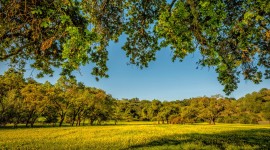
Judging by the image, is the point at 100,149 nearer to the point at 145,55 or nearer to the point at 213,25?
the point at 145,55

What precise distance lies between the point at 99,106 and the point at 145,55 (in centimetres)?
7599

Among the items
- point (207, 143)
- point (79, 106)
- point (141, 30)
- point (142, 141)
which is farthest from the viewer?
point (79, 106)

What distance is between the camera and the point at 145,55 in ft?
46.8

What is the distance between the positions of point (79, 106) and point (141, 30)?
76.8 m

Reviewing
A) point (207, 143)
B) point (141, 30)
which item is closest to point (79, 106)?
point (207, 143)

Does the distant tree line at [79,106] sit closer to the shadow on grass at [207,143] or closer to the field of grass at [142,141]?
the field of grass at [142,141]

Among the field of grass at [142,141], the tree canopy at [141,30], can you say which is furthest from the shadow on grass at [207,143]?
the tree canopy at [141,30]

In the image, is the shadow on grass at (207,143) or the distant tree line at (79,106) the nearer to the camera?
the shadow on grass at (207,143)

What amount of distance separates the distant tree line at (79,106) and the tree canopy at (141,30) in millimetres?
29331

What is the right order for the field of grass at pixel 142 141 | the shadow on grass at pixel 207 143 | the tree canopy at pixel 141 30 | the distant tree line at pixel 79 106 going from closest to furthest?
the tree canopy at pixel 141 30
the shadow on grass at pixel 207 143
the field of grass at pixel 142 141
the distant tree line at pixel 79 106

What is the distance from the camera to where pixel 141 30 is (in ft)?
43.3

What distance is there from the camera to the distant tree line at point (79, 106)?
72.9 metres

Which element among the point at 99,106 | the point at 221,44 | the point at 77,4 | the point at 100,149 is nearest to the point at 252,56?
the point at 221,44

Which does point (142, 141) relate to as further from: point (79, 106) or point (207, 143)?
point (79, 106)
